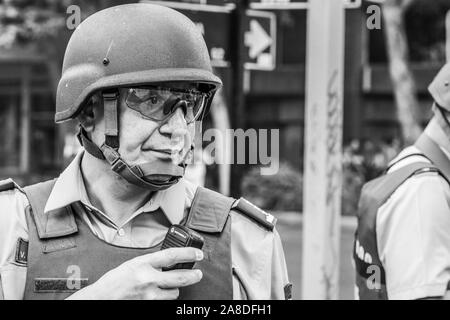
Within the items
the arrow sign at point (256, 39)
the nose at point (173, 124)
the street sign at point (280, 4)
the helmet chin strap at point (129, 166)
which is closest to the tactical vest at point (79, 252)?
the helmet chin strap at point (129, 166)

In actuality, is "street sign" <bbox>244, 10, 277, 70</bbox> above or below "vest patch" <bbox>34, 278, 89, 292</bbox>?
above

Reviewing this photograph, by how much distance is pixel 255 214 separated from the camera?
227cm

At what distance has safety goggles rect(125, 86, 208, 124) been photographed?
2238mm

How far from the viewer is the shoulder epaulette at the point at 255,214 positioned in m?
2.27

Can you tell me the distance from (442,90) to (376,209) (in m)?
0.56

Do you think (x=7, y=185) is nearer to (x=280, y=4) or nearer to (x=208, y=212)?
(x=208, y=212)

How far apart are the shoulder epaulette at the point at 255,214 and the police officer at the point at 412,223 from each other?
86 centimetres

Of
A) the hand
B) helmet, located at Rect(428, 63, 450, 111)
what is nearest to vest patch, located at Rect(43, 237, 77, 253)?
the hand

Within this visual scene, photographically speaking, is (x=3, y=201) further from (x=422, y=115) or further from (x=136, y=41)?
(x=422, y=115)

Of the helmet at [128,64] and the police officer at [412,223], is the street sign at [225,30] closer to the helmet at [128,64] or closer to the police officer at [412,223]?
the police officer at [412,223]

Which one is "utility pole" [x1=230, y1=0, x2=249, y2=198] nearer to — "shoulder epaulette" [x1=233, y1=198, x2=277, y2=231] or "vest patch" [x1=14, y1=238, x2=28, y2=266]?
"shoulder epaulette" [x1=233, y1=198, x2=277, y2=231]

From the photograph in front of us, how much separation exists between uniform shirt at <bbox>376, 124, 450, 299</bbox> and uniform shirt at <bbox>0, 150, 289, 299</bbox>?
0.81 m

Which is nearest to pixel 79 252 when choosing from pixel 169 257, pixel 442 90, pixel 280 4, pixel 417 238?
pixel 169 257
